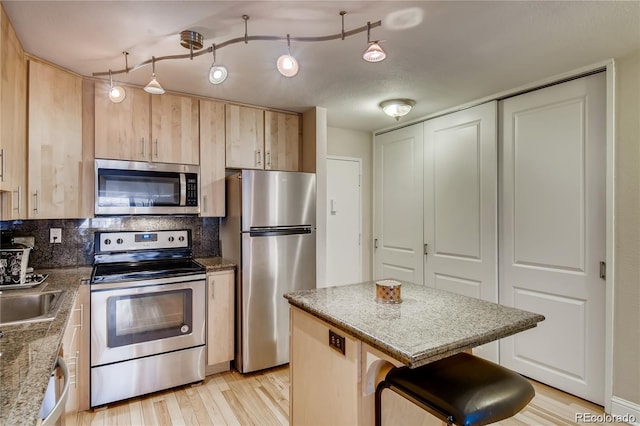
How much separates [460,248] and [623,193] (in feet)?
4.18

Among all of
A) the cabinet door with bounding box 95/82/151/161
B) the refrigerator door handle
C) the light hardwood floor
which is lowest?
the light hardwood floor

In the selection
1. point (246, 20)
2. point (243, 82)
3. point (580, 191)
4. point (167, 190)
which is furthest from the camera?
point (167, 190)

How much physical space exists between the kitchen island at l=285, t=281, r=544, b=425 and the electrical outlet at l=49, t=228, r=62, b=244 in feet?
6.72

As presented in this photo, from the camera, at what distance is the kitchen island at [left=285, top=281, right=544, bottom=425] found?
1.22 meters

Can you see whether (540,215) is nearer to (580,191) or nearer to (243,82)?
(580,191)

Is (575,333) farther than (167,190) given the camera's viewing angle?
No

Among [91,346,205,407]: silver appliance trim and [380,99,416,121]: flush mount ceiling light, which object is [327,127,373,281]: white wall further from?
[91,346,205,407]: silver appliance trim

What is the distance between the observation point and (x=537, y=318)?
145 centimetres

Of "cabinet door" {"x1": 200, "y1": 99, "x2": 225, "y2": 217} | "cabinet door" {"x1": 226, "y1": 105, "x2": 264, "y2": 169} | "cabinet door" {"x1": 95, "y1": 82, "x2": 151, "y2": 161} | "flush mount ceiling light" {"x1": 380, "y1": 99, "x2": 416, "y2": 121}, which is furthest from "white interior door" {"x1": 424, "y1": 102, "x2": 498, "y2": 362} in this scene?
"cabinet door" {"x1": 95, "y1": 82, "x2": 151, "y2": 161}

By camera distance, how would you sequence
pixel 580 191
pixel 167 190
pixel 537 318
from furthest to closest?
1. pixel 167 190
2. pixel 580 191
3. pixel 537 318

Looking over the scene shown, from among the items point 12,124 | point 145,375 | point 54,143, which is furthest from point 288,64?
point 145,375

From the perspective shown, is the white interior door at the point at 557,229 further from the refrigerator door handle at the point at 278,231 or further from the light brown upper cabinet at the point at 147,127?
the light brown upper cabinet at the point at 147,127

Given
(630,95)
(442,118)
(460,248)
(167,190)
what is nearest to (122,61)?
(167,190)

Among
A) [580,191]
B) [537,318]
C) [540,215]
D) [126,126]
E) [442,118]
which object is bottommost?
[537,318]
